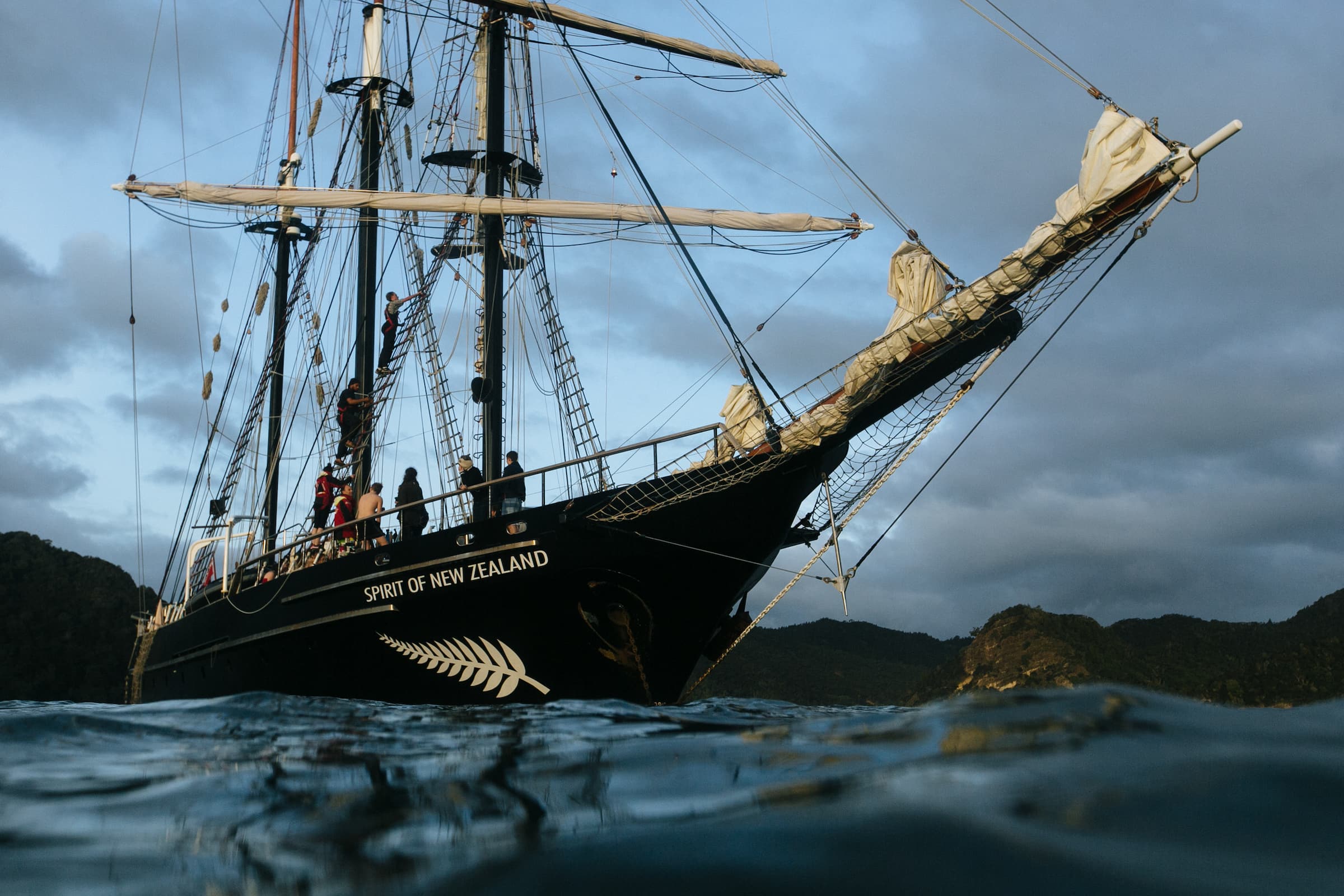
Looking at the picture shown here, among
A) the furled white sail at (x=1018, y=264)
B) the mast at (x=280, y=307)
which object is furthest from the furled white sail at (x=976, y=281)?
the mast at (x=280, y=307)

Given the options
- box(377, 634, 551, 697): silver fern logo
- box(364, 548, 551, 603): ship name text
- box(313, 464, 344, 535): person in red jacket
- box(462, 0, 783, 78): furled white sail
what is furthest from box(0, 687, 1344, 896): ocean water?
box(462, 0, 783, 78): furled white sail

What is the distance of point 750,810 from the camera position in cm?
370

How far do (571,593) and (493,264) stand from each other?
6.70 metres

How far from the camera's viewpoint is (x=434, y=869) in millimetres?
3299

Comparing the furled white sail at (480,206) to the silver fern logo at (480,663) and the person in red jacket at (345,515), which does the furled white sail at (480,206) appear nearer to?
the person in red jacket at (345,515)

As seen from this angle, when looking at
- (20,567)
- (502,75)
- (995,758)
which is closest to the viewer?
(995,758)

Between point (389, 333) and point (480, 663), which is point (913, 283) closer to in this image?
point (480, 663)

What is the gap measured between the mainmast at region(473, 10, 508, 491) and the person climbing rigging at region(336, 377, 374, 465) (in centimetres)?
391

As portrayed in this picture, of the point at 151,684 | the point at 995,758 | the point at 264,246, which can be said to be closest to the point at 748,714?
the point at 995,758

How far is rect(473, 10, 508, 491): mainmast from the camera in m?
16.6

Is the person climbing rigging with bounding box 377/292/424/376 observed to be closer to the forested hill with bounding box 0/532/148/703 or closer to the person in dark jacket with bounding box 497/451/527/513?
the person in dark jacket with bounding box 497/451/527/513

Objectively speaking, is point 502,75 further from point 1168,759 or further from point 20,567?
point 20,567

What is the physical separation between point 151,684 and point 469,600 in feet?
47.9

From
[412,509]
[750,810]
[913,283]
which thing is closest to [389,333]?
[412,509]
